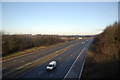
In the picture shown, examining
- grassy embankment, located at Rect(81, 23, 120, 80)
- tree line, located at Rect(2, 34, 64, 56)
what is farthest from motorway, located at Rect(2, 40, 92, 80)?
tree line, located at Rect(2, 34, 64, 56)

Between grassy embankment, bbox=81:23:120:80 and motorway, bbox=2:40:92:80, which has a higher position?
grassy embankment, bbox=81:23:120:80

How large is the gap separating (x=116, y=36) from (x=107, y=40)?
271 centimetres

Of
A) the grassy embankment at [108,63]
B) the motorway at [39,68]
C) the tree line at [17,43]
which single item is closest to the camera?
the grassy embankment at [108,63]

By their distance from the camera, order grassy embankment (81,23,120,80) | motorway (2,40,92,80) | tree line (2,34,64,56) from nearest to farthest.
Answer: grassy embankment (81,23,120,80) < motorway (2,40,92,80) < tree line (2,34,64,56)

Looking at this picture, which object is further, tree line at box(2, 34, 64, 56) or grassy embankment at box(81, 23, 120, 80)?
tree line at box(2, 34, 64, 56)

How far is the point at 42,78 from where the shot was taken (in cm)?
1568

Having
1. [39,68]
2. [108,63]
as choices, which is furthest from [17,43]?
[108,63]

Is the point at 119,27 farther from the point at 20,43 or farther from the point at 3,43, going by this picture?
the point at 20,43

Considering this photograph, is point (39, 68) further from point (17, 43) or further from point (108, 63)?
point (17, 43)

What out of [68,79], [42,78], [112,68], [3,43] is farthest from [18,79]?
[3,43]

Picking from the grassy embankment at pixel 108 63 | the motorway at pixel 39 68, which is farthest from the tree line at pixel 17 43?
the grassy embankment at pixel 108 63

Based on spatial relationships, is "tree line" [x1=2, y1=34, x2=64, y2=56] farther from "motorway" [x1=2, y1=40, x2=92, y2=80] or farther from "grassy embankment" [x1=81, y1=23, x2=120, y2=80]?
"grassy embankment" [x1=81, y1=23, x2=120, y2=80]

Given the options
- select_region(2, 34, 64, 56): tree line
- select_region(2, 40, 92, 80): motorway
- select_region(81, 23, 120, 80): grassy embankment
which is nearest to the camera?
select_region(81, 23, 120, 80): grassy embankment

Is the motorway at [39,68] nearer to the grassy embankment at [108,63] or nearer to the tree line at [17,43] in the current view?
the grassy embankment at [108,63]
